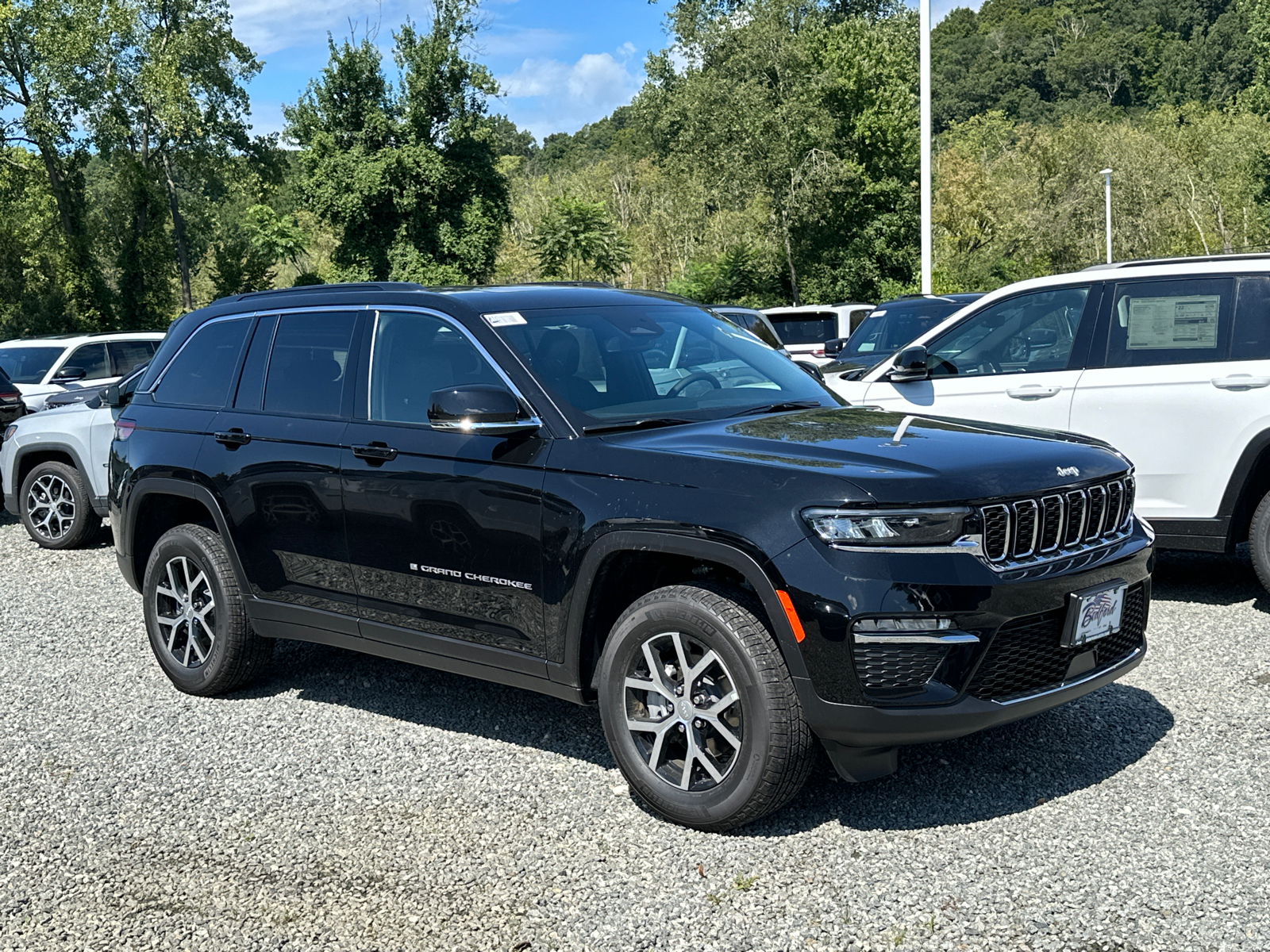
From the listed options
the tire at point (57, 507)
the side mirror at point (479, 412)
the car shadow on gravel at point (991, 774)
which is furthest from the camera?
the tire at point (57, 507)

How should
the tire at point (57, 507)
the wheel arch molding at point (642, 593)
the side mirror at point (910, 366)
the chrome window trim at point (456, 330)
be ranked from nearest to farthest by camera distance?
the wheel arch molding at point (642, 593) < the chrome window trim at point (456, 330) < the side mirror at point (910, 366) < the tire at point (57, 507)

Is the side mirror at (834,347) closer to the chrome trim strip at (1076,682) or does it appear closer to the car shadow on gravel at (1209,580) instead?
the car shadow on gravel at (1209,580)

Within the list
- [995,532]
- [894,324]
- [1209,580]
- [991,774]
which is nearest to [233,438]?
[995,532]

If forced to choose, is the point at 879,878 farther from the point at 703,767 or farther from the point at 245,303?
the point at 245,303

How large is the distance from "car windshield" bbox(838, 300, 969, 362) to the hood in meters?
9.77

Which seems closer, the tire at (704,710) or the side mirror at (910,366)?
the tire at (704,710)

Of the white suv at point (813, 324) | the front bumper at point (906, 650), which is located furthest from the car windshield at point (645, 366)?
the white suv at point (813, 324)

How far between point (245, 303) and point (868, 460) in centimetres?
344

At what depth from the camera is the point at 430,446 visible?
4.83m

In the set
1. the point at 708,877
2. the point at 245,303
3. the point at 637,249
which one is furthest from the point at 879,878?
the point at 637,249

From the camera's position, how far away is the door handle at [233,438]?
5629 mm

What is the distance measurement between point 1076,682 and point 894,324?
10.9 meters

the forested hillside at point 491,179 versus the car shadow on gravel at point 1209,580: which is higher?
the forested hillside at point 491,179

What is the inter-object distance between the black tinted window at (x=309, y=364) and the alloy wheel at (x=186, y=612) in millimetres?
1010
